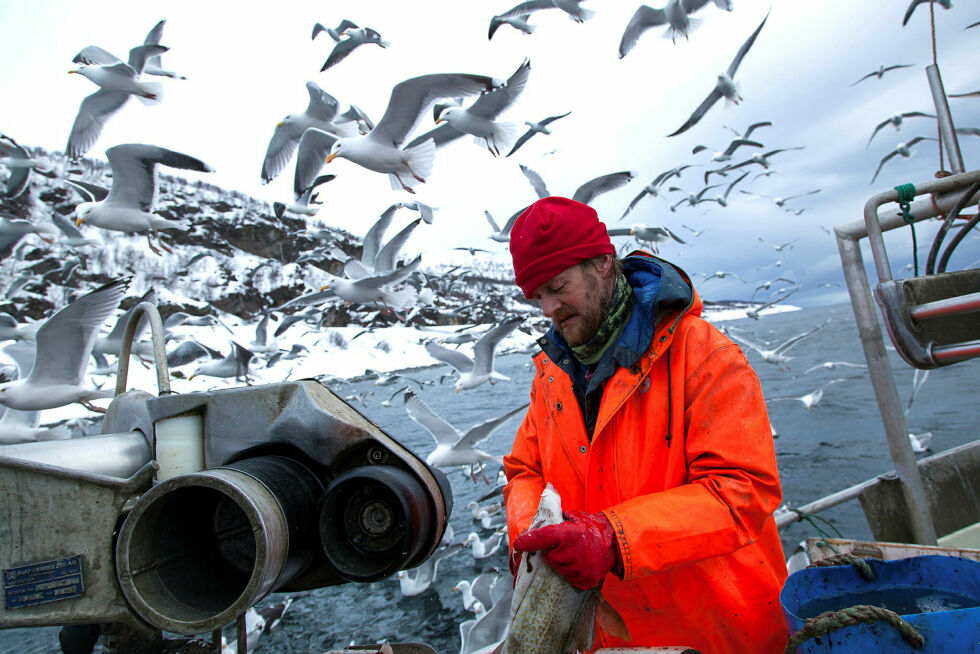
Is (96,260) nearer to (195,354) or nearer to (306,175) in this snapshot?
(195,354)

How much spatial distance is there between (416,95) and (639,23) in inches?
231

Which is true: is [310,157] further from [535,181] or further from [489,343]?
[489,343]

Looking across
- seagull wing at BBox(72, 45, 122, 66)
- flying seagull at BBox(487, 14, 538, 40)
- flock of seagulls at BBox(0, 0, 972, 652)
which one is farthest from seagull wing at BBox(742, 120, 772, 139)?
seagull wing at BBox(72, 45, 122, 66)

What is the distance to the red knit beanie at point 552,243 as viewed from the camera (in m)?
1.59

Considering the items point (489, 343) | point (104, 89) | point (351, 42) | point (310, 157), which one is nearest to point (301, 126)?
point (310, 157)

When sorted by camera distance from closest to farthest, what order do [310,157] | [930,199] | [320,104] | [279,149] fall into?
1. [930,199]
2. [310,157]
3. [320,104]
4. [279,149]

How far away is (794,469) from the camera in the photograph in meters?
8.48

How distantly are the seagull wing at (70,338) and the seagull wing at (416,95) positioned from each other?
12.4 ft

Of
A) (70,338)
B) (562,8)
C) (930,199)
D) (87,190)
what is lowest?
(930,199)

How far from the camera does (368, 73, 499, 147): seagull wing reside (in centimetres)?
645

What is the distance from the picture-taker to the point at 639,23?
33.7ft

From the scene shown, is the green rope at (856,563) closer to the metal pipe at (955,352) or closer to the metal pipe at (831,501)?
the metal pipe at (955,352)

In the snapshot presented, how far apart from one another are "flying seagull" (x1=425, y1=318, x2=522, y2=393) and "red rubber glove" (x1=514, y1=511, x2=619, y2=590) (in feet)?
29.3

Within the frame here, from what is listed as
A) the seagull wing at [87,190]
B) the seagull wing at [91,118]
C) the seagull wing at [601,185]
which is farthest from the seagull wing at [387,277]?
the seagull wing at [91,118]
